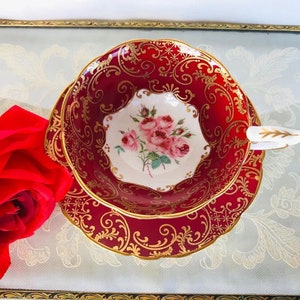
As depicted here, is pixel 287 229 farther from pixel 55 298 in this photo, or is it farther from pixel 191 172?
pixel 55 298

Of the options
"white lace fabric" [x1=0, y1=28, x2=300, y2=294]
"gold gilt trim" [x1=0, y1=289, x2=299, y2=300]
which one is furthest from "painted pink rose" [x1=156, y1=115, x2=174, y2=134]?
"gold gilt trim" [x1=0, y1=289, x2=299, y2=300]

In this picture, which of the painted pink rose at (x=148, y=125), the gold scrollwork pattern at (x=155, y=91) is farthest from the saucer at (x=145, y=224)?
the painted pink rose at (x=148, y=125)

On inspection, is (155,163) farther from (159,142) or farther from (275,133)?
(275,133)

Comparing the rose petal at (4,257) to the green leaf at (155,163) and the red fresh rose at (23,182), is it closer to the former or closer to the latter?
the red fresh rose at (23,182)

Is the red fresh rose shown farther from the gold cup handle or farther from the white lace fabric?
the gold cup handle

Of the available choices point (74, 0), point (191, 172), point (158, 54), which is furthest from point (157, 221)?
point (74, 0)

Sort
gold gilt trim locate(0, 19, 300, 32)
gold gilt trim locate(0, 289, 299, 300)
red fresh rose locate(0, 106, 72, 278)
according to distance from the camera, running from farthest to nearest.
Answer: gold gilt trim locate(0, 19, 300, 32), gold gilt trim locate(0, 289, 299, 300), red fresh rose locate(0, 106, 72, 278)

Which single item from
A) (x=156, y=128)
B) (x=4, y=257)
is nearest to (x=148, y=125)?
(x=156, y=128)
